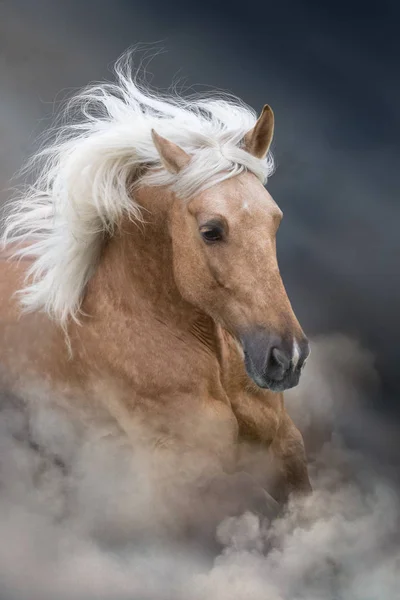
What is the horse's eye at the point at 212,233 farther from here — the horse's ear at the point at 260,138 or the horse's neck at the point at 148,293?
the horse's ear at the point at 260,138

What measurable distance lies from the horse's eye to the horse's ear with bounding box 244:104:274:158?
0.31 metres

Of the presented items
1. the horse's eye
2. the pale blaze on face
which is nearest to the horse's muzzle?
the pale blaze on face

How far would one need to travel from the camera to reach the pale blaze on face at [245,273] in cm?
253

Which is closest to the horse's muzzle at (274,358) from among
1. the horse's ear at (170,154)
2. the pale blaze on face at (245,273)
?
the pale blaze on face at (245,273)

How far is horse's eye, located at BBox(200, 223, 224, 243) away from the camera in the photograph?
2613mm

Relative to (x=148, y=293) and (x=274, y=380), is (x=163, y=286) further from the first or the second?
(x=274, y=380)

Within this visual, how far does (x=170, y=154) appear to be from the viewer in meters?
2.74

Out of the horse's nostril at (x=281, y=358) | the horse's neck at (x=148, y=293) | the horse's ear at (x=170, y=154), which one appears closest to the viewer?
the horse's nostril at (x=281, y=358)

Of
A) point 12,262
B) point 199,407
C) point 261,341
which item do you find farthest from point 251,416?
point 12,262

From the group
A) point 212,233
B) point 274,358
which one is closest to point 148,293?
point 212,233

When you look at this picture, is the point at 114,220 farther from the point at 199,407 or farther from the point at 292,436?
the point at 292,436

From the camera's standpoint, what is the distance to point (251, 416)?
9.78 ft

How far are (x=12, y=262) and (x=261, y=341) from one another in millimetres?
1166

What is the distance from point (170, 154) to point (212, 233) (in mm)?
282
